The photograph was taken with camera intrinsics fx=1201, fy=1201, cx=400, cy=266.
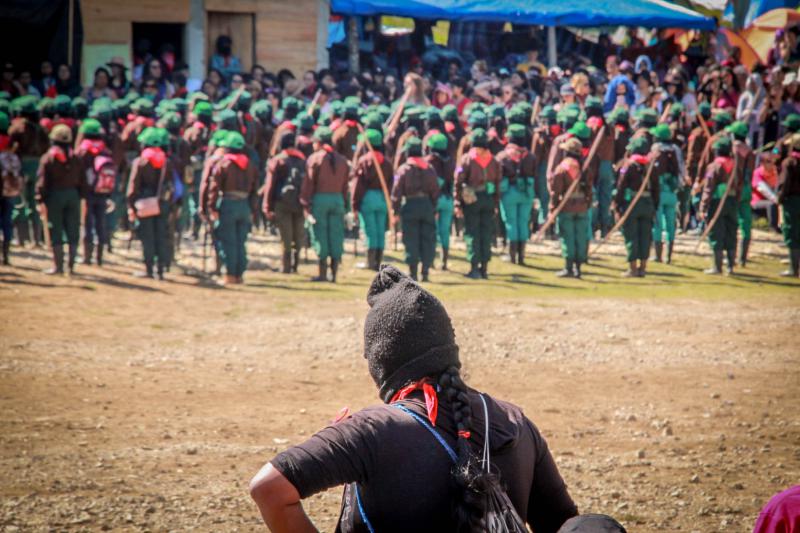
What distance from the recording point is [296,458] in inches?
131

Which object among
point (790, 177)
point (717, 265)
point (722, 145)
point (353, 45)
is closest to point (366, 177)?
point (722, 145)

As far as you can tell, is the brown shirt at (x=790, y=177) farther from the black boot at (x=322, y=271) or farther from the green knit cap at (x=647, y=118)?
the black boot at (x=322, y=271)

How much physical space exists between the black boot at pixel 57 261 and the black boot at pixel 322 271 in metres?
3.31

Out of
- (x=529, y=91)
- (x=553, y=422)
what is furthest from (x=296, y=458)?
(x=529, y=91)

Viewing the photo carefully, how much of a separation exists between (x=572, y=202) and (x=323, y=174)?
11.2ft

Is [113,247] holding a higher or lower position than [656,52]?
lower

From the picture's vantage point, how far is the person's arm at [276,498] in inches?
131

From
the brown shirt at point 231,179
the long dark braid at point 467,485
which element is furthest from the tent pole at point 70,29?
the long dark braid at point 467,485

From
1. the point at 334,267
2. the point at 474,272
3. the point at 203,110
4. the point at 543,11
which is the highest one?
the point at 543,11

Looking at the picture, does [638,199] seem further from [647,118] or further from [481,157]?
[481,157]

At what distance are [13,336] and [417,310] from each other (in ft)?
30.9

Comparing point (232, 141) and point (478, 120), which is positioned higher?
point (478, 120)

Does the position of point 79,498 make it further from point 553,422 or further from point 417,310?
point 417,310

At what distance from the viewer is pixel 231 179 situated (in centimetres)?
1502
